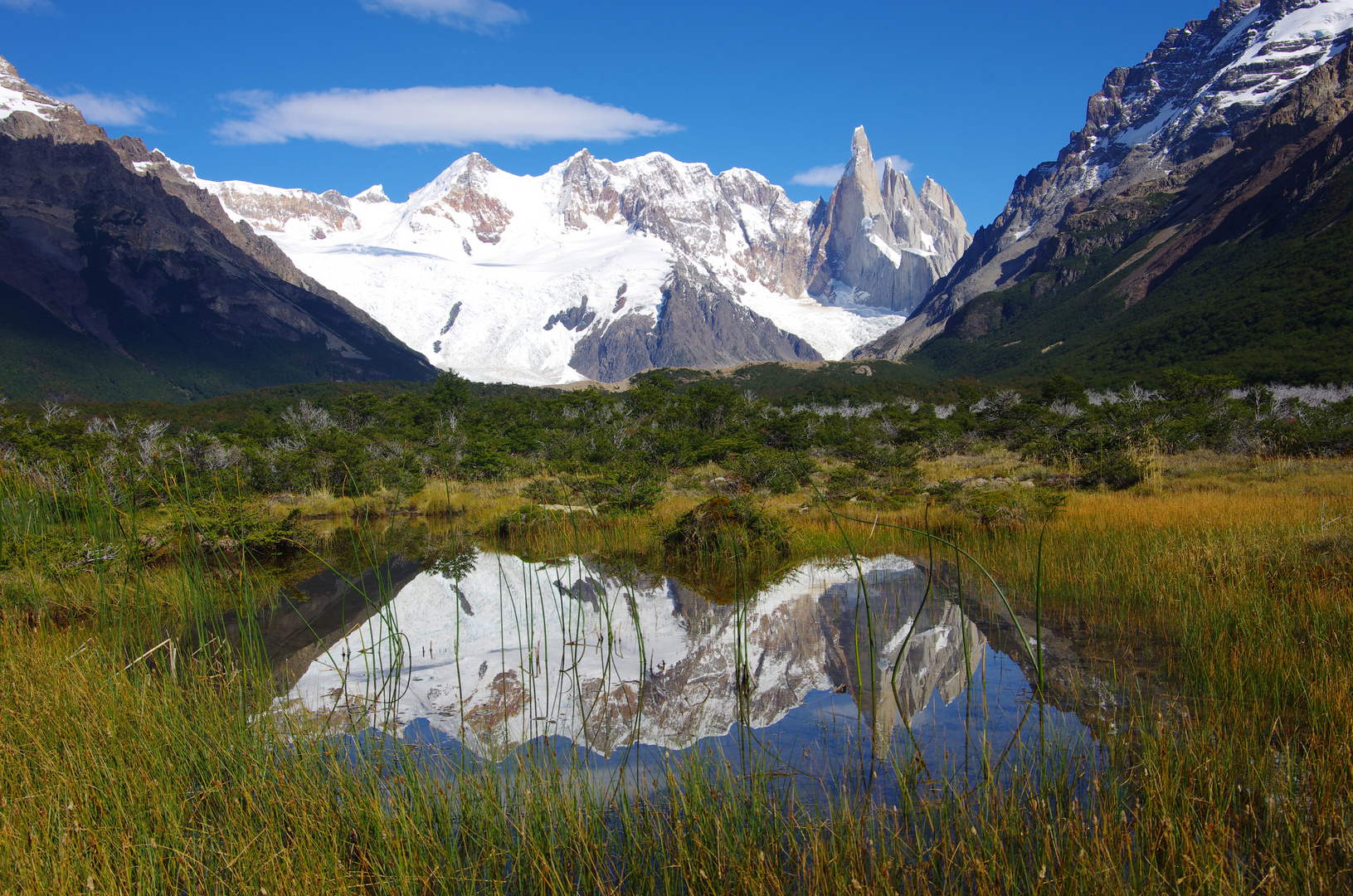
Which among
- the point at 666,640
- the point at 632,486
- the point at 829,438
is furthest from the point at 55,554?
the point at 829,438

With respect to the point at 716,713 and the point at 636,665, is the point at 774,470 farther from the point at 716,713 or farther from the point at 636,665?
the point at 716,713

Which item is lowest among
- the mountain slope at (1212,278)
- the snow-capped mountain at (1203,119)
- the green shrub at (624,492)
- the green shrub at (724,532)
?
the green shrub at (724,532)

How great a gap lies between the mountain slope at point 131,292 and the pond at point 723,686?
129m

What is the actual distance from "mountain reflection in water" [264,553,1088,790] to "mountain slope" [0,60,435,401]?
12842cm

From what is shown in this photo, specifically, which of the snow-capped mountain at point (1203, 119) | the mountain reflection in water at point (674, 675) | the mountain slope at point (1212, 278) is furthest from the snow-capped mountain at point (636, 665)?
the snow-capped mountain at point (1203, 119)

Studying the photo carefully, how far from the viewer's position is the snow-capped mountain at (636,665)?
4.72 metres

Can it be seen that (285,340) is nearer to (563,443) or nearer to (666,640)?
(563,443)

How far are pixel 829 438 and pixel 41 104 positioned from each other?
246094 mm

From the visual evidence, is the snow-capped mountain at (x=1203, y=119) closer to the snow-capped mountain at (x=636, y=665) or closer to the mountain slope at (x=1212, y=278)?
the mountain slope at (x=1212, y=278)

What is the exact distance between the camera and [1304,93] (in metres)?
118

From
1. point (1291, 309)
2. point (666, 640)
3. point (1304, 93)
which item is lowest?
point (666, 640)

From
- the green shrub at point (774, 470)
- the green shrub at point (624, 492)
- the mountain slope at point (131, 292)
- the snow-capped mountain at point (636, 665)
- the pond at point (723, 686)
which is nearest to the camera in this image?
the pond at point (723, 686)

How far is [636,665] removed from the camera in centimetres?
616

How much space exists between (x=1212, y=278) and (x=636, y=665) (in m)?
121
